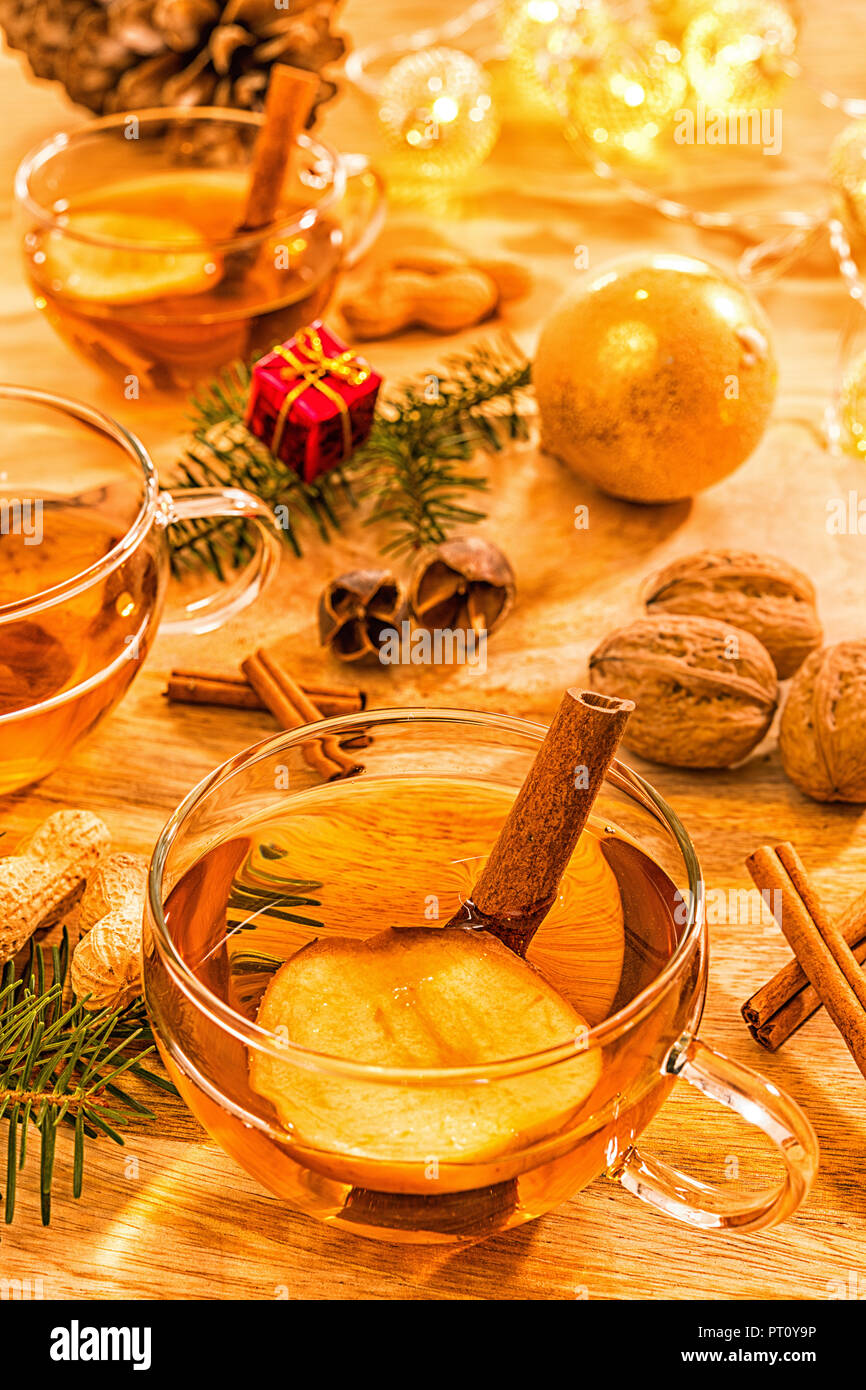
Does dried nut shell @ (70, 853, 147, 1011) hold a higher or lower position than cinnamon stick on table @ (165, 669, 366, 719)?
lower

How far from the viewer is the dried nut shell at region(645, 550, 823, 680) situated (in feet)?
2.29

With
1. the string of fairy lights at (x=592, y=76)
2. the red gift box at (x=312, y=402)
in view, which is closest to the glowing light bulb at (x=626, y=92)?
the string of fairy lights at (x=592, y=76)

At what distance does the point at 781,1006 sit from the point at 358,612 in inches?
11.4

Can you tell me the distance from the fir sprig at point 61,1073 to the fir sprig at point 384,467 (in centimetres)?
32

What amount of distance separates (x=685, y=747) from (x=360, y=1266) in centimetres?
28

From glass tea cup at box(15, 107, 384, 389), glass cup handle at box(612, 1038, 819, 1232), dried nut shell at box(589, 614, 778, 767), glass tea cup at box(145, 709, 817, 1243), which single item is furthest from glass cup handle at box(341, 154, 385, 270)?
glass cup handle at box(612, 1038, 819, 1232)

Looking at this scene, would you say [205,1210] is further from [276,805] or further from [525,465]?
[525,465]

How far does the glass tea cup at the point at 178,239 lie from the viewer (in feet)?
2.78

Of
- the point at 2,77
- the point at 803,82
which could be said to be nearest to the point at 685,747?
the point at 803,82

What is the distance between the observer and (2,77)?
1268 mm

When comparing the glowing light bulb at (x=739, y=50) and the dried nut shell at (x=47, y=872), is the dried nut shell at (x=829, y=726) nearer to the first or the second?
the dried nut shell at (x=47, y=872)

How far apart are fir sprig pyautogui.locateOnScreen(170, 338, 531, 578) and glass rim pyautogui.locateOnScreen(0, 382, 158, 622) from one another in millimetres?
115

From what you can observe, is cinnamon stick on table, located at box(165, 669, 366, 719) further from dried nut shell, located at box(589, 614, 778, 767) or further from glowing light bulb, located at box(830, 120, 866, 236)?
glowing light bulb, located at box(830, 120, 866, 236)
